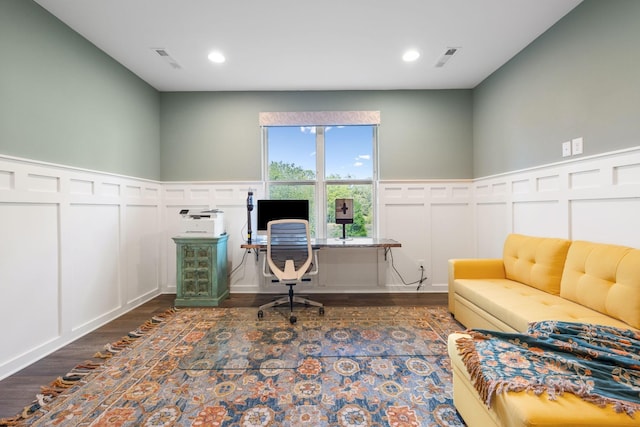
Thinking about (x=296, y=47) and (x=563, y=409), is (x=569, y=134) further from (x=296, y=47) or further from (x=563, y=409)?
(x=296, y=47)

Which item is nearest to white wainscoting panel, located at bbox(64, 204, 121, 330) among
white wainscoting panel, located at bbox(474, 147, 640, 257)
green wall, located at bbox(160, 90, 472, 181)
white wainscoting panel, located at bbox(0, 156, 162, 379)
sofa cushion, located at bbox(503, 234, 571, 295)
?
white wainscoting panel, located at bbox(0, 156, 162, 379)

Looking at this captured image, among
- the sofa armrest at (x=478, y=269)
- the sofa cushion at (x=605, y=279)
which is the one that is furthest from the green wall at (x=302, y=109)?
the sofa cushion at (x=605, y=279)

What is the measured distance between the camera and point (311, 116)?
3.63 m

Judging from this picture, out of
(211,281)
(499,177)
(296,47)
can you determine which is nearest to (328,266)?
(211,281)

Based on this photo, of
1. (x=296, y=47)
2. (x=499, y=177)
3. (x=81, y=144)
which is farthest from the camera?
(x=499, y=177)

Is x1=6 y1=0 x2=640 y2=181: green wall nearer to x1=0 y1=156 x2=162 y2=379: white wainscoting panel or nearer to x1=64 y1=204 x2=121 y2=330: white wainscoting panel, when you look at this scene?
x1=0 y1=156 x2=162 y2=379: white wainscoting panel

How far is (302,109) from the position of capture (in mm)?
3672

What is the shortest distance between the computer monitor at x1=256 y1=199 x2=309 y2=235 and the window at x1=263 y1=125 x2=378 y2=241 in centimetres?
45

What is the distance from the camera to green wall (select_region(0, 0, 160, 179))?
1.93 m

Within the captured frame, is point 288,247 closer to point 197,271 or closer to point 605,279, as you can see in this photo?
point 197,271

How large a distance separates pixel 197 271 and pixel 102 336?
1015 millimetres

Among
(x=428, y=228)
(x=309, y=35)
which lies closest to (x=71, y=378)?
(x=309, y=35)

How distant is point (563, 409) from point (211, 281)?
3121 millimetres

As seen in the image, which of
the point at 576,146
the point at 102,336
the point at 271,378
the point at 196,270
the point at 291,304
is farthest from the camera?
the point at 196,270
